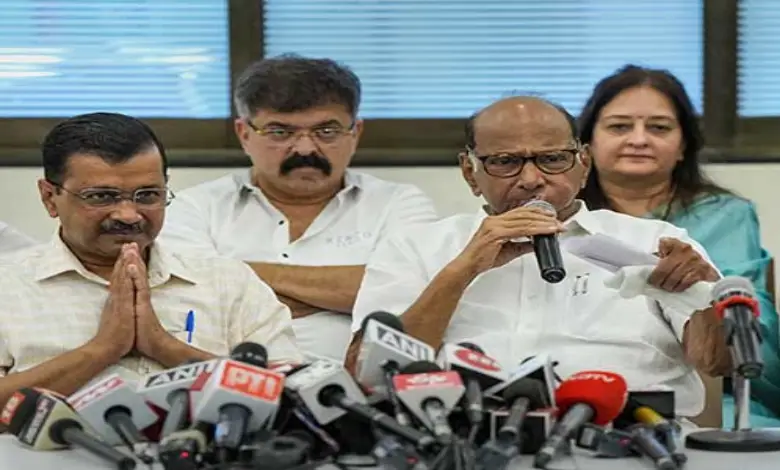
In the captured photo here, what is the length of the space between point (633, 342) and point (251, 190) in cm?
123

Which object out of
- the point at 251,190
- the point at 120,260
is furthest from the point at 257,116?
the point at 120,260

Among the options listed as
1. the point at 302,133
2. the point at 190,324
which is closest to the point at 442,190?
the point at 302,133

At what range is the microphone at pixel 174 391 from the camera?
1518mm

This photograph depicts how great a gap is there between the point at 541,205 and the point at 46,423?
105 centimetres

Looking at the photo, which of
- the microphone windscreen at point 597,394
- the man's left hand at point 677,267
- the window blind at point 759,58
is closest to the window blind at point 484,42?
the window blind at point 759,58

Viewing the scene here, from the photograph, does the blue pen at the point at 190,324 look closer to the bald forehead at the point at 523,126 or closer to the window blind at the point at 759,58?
the bald forehead at the point at 523,126

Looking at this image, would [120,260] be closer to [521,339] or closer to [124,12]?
[521,339]

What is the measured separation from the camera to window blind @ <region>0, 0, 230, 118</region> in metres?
3.71

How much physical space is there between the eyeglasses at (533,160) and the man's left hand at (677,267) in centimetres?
35

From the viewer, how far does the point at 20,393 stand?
1.66m

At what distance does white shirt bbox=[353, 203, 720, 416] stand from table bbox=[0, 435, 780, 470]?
0.61 metres

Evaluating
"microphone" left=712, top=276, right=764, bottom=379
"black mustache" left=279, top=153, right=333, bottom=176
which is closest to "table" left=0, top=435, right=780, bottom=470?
"microphone" left=712, top=276, right=764, bottom=379

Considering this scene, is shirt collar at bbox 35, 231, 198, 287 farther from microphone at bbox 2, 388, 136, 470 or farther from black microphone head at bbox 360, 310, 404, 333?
Result: black microphone head at bbox 360, 310, 404, 333

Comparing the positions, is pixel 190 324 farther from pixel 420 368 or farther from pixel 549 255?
pixel 420 368
